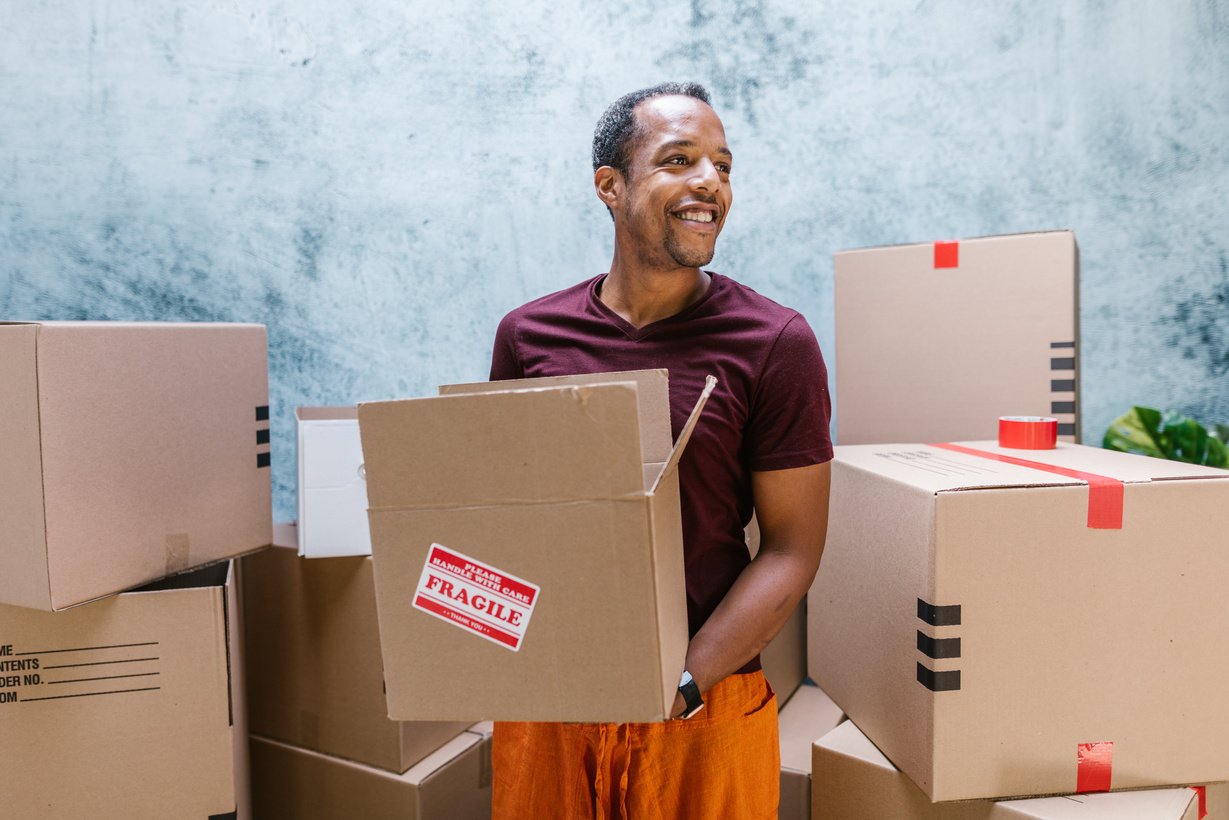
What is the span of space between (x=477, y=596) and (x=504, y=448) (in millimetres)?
141

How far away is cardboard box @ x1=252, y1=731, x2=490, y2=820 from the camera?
149cm

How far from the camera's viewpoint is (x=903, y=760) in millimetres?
1058

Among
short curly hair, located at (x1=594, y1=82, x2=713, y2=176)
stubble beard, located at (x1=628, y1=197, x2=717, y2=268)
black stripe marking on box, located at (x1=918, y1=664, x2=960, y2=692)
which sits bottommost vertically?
black stripe marking on box, located at (x1=918, y1=664, x2=960, y2=692)

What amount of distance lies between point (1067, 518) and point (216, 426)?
114cm

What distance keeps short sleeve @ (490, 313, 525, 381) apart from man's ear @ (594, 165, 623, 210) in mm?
214

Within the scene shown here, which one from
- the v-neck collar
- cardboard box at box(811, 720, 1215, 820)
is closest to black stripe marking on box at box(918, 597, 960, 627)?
cardboard box at box(811, 720, 1215, 820)

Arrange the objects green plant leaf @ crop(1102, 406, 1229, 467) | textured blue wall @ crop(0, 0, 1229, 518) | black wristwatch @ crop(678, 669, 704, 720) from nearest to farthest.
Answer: black wristwatch @ crop(678, 669, 704, 720)
green plant leaf @ crop(1102, 406, 1229, 467)
textured blue wall @ crop(0, 0, 1229, 518)

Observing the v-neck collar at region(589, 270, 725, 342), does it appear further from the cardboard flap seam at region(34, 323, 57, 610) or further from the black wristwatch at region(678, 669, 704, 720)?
the cardboard flap seam at region(34, 323, 57, 610)

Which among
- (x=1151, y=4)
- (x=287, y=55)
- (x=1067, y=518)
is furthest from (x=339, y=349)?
(x=1151, y=4)

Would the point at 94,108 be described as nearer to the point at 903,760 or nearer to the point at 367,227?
the point at 367,227

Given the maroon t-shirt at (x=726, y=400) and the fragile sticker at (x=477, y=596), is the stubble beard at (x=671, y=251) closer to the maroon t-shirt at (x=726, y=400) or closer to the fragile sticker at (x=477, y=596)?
the maroon t-shirt at (x=726, y=400)

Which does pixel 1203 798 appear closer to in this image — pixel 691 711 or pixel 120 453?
pixel 691 711

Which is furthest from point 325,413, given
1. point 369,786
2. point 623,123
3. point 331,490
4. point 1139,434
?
point 1139,434

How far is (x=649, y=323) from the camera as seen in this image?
1.13 m
